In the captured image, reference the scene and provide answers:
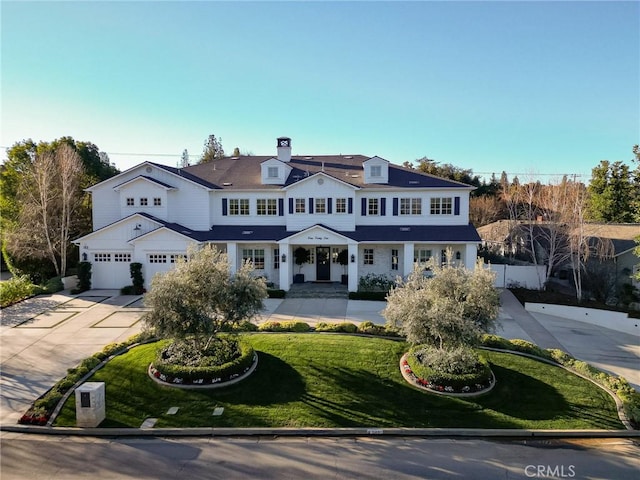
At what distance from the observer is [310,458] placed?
9242 mm

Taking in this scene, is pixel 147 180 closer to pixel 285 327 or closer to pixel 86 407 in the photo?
pixel 285 327

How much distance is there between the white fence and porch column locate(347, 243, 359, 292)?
9073 mm

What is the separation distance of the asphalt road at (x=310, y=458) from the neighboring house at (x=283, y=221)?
1444cm

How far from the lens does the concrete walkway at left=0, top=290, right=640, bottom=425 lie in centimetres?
1305

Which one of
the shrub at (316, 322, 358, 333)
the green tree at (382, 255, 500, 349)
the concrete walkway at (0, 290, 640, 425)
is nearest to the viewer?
the green tree at (382, 255, 500, 349)

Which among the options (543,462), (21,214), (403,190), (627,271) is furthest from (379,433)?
(21,214)

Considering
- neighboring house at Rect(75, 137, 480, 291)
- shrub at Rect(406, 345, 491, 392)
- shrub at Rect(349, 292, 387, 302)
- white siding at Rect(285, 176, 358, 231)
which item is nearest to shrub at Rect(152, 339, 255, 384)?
shrub at Rect(406, 345, 491, 392)

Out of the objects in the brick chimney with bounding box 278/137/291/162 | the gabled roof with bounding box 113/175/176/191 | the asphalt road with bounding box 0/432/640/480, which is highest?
the brick chimney with bounding box 278/137/291/162

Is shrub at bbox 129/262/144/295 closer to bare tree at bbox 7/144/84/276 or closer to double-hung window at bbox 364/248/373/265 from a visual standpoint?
bare tree at bbox 7/144/84/276

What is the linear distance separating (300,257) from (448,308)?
15.7 m

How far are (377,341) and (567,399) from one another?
6.11 m

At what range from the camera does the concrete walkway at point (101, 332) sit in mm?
13047

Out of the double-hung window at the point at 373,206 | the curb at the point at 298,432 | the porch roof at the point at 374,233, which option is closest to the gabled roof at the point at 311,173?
the double-hung window at the point at 373,206

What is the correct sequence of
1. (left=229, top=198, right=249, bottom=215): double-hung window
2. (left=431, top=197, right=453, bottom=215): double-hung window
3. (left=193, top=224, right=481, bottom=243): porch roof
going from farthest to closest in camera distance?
(left=229, top=198, right=249, bottom=215): double-hung window, (left=431, top=197, right=453, bottom=215): double-hung window, (left=193, top=224, right=481, bottom=243): porch roof
